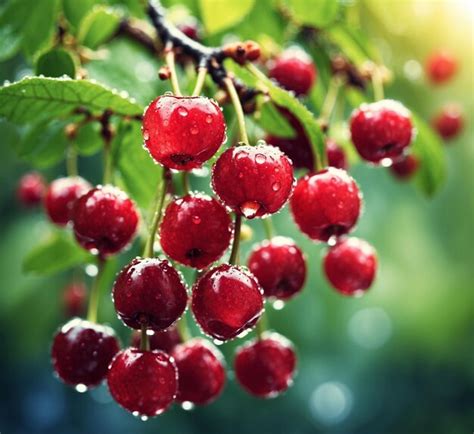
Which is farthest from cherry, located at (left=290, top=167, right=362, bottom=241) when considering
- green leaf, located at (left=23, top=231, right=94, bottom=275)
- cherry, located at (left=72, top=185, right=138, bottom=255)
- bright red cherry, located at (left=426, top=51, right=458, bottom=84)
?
bright red cherry, located at (left=426, top=51, right=458, bottom=84)

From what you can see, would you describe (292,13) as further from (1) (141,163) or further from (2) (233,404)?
(2) (233,404)

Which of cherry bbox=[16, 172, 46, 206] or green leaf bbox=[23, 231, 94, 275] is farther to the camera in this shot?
cherry bbox=[16, 172, 46, 206]

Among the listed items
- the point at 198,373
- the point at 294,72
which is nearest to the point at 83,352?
the point at 198,373

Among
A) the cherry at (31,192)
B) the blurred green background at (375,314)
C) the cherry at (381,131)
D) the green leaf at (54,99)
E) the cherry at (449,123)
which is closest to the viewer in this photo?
the green leaf at (54,99)

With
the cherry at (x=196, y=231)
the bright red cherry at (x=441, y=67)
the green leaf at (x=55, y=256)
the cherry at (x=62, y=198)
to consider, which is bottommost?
the green leaf at (x=55, y=256)

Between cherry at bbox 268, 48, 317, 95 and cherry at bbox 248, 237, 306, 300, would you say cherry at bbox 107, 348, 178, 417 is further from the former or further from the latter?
cherry at bbox 268, 48, 317, 95

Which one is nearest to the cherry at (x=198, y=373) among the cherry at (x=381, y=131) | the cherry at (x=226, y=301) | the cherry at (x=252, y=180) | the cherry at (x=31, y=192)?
the cherry at (x=226, y=301)

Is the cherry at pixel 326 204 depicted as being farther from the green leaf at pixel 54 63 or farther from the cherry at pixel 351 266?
the green leaf at pixel 54 63
